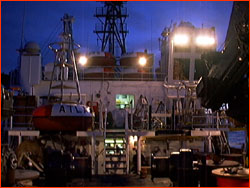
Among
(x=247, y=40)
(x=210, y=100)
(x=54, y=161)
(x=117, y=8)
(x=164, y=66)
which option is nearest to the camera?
(x=247, y=40)

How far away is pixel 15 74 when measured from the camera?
25.5 meters

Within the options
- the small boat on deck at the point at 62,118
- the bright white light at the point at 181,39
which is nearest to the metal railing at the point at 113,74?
the bright white light at the point at 181,39

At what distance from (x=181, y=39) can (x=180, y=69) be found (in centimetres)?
200

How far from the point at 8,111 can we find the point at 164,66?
20.0 metres

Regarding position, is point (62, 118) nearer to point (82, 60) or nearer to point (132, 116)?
point (132, 116)

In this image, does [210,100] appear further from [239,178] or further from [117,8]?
Result: [117,8]

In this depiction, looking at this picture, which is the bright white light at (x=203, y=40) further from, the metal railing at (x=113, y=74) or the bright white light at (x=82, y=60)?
the bright white light at (x=82, y=60)

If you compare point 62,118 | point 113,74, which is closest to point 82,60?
point 113,74

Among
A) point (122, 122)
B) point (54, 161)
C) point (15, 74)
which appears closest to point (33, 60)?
point (15, 74)

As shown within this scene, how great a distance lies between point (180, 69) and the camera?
2309cm

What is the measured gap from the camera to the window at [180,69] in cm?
2303

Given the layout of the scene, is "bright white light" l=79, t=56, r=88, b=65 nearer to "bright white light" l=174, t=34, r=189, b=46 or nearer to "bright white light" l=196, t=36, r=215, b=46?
"bright white light" l=174, t=34, r=189, b=46

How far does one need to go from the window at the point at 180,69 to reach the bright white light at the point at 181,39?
1.09 meters

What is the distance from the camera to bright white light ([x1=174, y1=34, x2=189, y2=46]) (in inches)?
902
